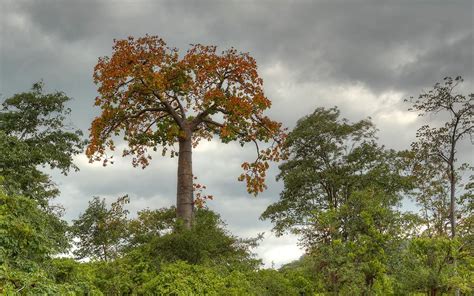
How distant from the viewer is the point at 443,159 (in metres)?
28.3

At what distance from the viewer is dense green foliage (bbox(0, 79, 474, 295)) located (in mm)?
10961

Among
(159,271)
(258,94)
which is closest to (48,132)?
(258,94)

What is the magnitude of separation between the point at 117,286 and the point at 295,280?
8.47m

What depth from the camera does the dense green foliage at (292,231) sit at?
36.0ft

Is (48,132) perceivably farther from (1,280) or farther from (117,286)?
(1,280)

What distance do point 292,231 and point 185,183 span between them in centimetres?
570

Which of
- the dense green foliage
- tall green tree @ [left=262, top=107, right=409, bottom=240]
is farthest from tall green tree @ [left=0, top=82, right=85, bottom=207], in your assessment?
tall green tree @ [left=262, top=107, right=409, bottom=240]

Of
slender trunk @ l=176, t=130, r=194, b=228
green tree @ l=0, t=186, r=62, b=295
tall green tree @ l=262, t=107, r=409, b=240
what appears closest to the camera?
green tree @ l=0, t=186, r=62, b=295

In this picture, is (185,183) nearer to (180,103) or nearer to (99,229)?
(180,103)

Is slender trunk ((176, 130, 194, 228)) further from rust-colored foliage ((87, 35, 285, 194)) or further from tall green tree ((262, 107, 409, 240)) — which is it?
tall green tree ((262, 107, 409, 240))

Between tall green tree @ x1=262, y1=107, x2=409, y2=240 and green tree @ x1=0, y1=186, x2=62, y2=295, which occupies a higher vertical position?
tall green tree @ x1=262, y1=107, x2=409, y2=240

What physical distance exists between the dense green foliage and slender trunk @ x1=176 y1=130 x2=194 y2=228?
69 centimetres

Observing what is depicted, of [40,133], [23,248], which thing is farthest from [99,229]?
[23,248]

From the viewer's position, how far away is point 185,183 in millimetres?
19547
